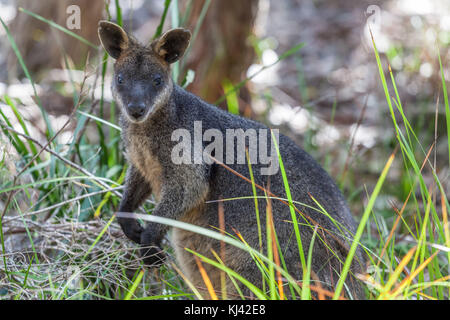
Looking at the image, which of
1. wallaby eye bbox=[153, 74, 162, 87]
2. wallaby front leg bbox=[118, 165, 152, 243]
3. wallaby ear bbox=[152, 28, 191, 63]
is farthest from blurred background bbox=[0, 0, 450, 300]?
wallaby eye bbox=[153, 74, 162, 87]

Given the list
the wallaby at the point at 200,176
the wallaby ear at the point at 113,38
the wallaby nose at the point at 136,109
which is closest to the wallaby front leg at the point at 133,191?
A: the wallaby at the point at 200,176

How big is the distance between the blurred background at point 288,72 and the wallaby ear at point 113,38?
2.34 ft

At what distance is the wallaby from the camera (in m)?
3.41

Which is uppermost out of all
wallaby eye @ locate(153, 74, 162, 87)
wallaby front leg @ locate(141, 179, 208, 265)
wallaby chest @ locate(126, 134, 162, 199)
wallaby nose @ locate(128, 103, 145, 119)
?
wallaby eye @ locate(153, 74, 162, 87)

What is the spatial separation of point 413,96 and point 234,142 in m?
4.95

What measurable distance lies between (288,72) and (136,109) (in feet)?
20.9

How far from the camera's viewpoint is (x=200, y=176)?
3.57m

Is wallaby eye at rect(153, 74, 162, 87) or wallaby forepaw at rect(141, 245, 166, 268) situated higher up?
wallaby eye at rect(153, 74, 162, 87)

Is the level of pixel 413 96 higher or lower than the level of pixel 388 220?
higher

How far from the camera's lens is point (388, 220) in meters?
5.32

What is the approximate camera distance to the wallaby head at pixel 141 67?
3.32m

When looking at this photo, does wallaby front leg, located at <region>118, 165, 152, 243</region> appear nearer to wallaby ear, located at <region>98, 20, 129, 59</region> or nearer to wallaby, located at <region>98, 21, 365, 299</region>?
wallaby, located at <region>98, 21, 365, 299</region>

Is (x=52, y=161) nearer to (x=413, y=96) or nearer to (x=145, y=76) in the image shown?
(x=145, y=76)
